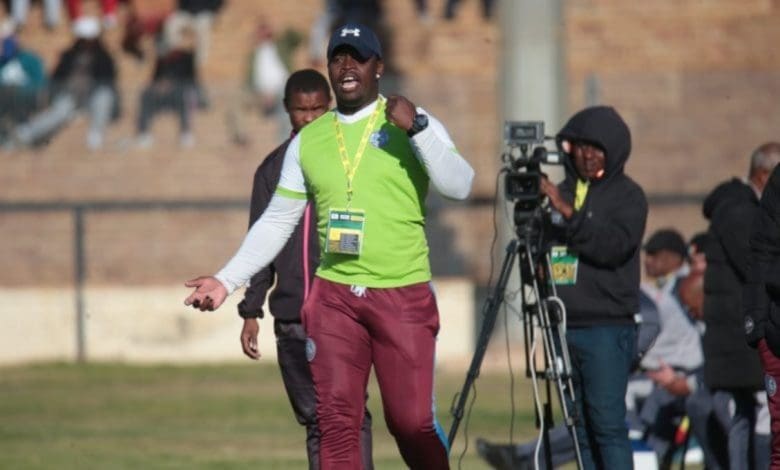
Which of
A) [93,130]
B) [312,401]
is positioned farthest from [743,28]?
[312,401]

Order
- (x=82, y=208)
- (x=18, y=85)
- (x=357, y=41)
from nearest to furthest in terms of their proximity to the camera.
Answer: (x=357, y=41)
(x=82, y=208)
(x=18, y=85)

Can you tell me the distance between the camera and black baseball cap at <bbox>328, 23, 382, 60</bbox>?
8.19m

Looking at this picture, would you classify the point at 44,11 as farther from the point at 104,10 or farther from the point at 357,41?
the point at 357,41

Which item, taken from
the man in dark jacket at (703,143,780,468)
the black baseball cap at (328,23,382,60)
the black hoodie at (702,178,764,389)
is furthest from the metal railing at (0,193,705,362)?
the black baseball cap at (328,23,382,60)

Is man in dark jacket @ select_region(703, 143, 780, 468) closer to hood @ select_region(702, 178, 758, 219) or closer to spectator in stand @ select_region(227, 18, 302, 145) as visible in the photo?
hood @ select_region(702, 178, 758, 219)

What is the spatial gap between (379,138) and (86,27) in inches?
670

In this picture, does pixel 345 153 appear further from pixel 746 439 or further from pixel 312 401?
pixel 746 439

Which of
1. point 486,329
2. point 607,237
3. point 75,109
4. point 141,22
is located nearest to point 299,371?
point 486,329

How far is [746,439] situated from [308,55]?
1476cm

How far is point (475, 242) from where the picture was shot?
73.7ft

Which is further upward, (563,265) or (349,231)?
(349,231)

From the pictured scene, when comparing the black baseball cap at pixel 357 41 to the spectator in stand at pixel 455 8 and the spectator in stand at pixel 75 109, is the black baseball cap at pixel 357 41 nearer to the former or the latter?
the spectator in stand at pixel 75 109

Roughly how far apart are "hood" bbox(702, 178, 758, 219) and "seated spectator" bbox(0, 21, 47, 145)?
13.2 metres

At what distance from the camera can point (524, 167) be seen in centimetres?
961
